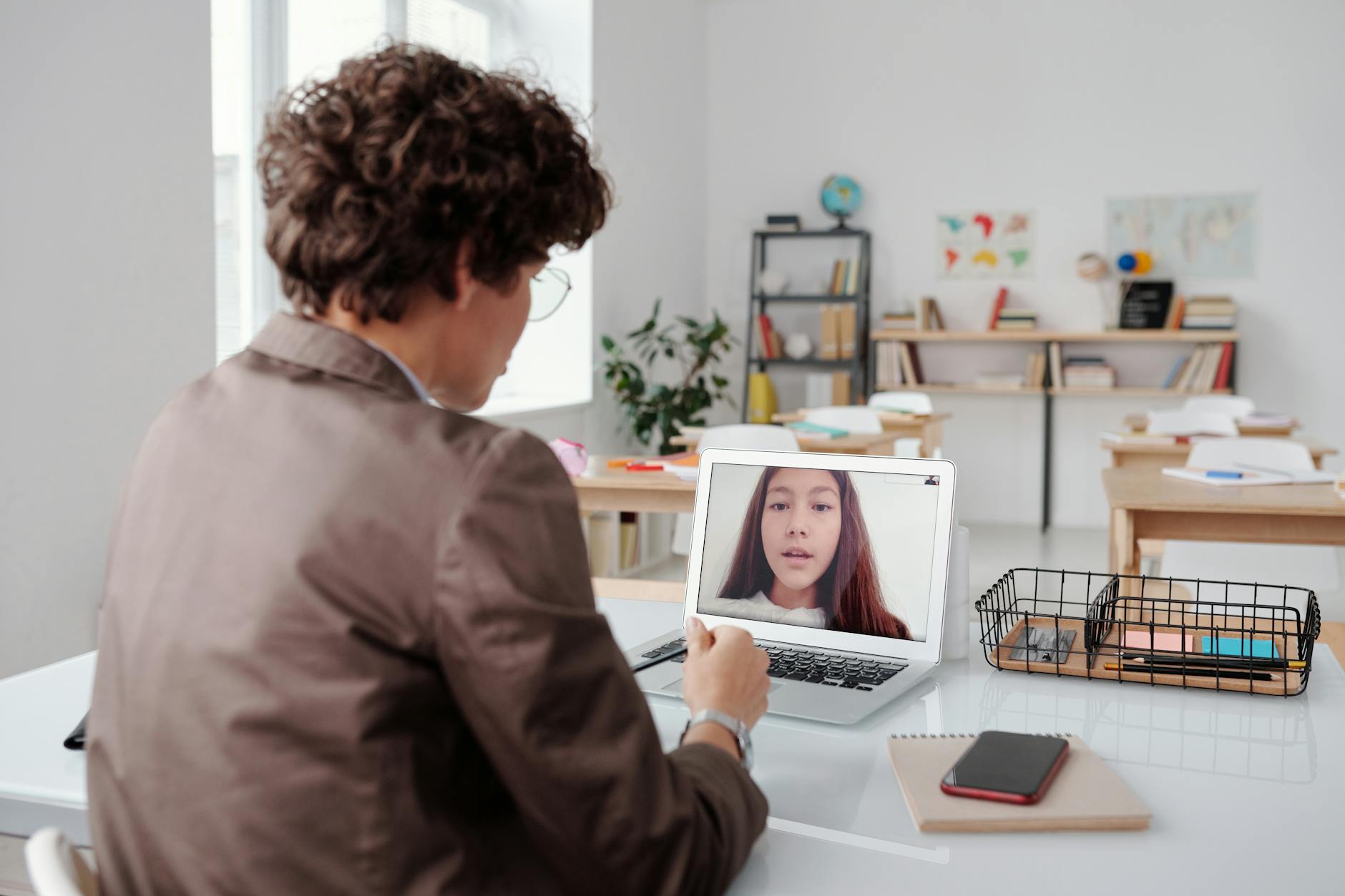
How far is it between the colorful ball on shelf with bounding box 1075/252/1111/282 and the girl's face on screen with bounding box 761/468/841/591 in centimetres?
586

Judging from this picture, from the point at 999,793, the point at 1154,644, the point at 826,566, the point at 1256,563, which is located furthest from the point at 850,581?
the point at 1256,563

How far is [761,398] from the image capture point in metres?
7.27

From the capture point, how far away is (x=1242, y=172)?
262 inches

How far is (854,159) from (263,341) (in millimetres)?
6976

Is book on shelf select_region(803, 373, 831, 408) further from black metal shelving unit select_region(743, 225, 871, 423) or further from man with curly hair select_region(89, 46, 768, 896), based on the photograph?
man with curly hair select_region(89, 46, 768, 896)

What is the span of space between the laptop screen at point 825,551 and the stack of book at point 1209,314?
19.3ft

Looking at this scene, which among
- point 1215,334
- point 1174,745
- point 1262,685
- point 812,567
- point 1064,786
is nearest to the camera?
point 1064,786

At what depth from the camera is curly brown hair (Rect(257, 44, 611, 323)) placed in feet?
2.56

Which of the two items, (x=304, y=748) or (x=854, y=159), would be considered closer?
(x=304, y=748)

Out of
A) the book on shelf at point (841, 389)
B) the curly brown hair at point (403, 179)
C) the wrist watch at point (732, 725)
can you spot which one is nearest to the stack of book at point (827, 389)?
the book on shelf at point (841, 389)

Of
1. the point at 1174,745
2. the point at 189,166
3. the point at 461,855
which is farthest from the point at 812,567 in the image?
the point at 189,166

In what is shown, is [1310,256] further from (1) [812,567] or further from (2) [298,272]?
(2) [298,272]

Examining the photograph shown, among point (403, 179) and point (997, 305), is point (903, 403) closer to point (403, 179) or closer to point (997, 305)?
point (997, 305)

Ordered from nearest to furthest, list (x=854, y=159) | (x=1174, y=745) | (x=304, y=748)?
(x=304, y=748), (x=1174, y=745), (x=854, y=159)
